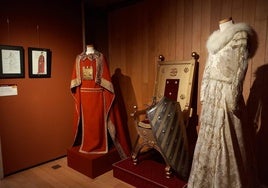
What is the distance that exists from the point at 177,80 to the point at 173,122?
66cm

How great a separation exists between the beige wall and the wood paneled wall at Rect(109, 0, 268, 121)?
686mm

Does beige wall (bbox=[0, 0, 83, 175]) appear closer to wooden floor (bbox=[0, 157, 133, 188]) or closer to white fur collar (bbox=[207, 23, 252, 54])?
wooden floor (bbox=[0, 157, 133, 188])

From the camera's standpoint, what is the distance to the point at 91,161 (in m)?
2.38

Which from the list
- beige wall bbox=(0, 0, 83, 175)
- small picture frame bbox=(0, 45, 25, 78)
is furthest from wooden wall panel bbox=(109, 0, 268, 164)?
small picture frame bbox=(0, 45, 25, 78)

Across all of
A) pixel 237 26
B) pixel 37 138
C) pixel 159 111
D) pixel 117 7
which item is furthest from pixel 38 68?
pixel 237 26

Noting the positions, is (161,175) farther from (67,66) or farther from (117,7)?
(117,7)

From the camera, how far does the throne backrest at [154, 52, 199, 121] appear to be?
2303 mm

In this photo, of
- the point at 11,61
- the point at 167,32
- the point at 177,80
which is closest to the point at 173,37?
the point at 167,32

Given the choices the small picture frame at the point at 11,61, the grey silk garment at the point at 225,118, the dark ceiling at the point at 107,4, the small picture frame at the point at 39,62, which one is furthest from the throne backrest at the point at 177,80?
the small picture frame at the point at 11,61

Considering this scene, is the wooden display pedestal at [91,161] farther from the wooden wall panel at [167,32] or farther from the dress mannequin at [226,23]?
the dress mannequin at [226,23]

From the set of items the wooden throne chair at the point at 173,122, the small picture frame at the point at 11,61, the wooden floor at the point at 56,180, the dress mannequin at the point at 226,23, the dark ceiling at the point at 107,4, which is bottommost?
the wooden floor at the point at 56,180

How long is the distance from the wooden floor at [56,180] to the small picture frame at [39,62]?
1215 millimetres

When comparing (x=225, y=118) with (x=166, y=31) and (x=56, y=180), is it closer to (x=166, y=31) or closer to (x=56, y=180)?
(x=166, y=31)

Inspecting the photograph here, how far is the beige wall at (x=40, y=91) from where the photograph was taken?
8.10ft
